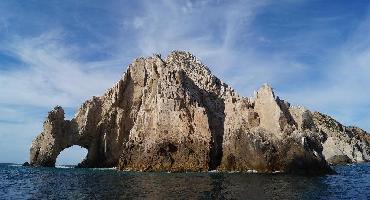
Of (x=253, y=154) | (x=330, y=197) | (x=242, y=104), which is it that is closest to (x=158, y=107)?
(x=242, y=104)

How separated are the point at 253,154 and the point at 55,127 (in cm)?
4958

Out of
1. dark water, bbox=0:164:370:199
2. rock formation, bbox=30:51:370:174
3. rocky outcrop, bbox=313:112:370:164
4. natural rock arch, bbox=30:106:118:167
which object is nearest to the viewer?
dark water, bbox=0:164:370:199

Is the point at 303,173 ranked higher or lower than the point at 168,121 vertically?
lower

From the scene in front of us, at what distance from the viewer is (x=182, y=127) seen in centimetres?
8850

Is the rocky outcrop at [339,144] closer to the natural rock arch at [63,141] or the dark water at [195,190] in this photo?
the natural rock arch at [63,141]

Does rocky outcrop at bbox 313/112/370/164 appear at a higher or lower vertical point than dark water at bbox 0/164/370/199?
higher

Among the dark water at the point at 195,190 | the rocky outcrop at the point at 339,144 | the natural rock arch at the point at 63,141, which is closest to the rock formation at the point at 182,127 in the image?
the natural rock arch at the point at 63,141

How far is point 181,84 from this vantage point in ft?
315

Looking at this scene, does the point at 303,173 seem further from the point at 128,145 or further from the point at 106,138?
the point at 106,138

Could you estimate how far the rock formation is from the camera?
77.8 meters

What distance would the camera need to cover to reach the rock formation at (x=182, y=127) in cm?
7781

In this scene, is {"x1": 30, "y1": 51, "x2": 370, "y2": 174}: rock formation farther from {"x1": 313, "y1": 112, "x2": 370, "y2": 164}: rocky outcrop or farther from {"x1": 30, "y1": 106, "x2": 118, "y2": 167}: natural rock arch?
{"x1": 313, "y1": 112, "x2": 370, "y2": 164}: rocky outcrop

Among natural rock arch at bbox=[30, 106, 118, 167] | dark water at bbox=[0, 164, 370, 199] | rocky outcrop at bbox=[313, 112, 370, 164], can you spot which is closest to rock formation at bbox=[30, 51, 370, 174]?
natural rock arch at bbox=[30, 106, 118, 167]

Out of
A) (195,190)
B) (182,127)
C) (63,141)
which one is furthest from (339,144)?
(195,190)
